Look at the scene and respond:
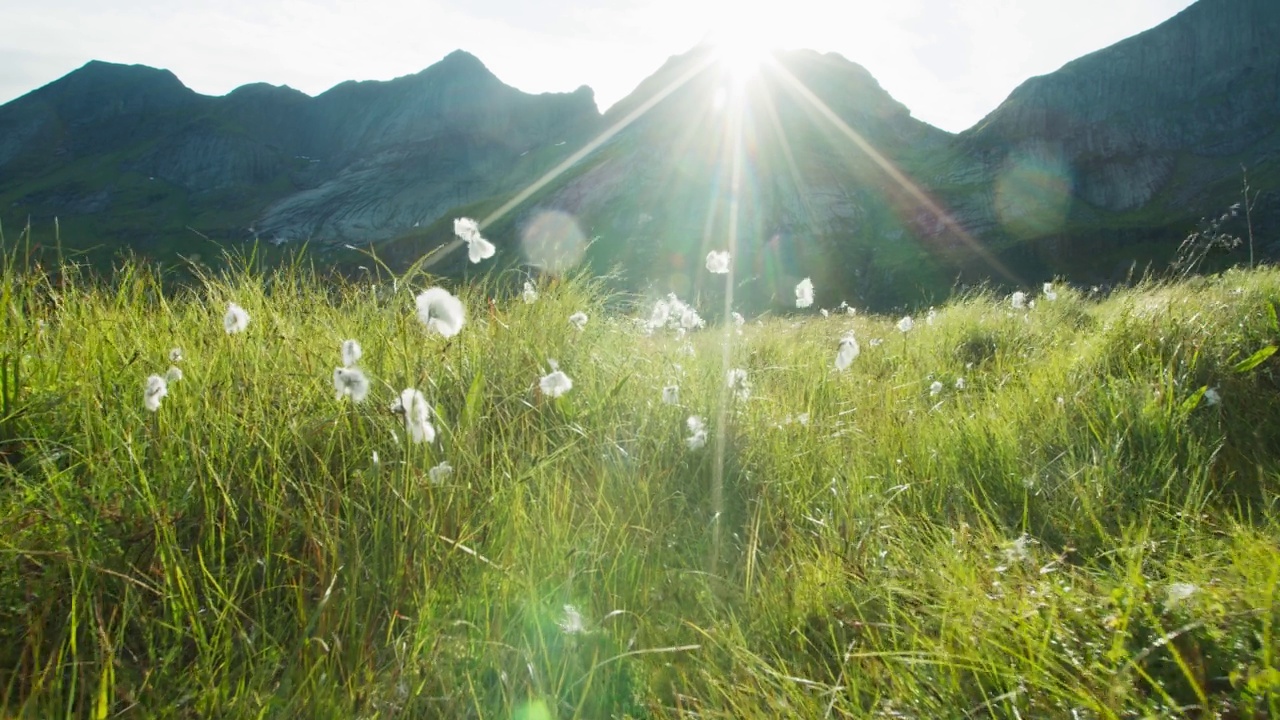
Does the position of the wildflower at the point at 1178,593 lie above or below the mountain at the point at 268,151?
below

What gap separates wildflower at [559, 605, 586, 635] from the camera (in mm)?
1795

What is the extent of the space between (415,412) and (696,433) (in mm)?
1456

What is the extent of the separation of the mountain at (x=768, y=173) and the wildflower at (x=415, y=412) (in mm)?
33259

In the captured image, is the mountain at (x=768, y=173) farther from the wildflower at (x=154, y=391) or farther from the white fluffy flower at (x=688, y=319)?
the wildflower at (x=154, y=391)

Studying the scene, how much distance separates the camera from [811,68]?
346ft

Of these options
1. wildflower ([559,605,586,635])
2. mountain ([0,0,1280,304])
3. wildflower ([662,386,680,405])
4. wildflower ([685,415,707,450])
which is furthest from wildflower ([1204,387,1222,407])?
mountain ([0,0,1280,304])

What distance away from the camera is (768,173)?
7394 cm

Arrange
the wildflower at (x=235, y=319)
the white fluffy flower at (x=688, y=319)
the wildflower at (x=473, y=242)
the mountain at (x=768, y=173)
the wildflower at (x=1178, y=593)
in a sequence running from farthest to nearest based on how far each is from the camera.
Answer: the mountain at (x=768, y=173) < the white fluffy flower at (x=688, y=319) < the wildflower at (x=473, y=242) < the wildflower at (x=235, y=319) < the wildflower at (x=1178, y=593)

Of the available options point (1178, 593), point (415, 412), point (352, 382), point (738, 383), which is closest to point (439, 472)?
point (415, 412)

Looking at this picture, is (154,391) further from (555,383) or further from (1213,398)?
(1213,398)

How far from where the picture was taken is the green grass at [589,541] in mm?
1474

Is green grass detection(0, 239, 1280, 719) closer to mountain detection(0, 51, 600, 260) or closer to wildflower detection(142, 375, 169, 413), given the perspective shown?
wildflower detection(142, 375, 169, 413)

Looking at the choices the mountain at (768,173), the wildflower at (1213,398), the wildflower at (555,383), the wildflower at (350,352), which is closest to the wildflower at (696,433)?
the wildflower at (555,383)

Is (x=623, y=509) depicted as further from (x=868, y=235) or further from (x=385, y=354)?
(x=868, y=235)
